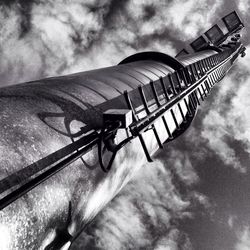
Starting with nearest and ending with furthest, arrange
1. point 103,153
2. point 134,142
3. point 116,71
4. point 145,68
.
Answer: point 103,153
point 134,142
point 116,71
point 145,68

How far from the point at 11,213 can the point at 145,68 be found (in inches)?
221

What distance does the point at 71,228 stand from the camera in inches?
120

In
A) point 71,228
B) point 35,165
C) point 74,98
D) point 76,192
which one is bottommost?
point 71,228

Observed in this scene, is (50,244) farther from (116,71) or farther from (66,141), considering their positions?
(116,71)

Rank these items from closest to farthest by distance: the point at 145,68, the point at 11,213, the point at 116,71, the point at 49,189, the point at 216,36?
the point at 11,213, the point at 49,189, the point at 116,71, the point at 145,68, the point at 216,36

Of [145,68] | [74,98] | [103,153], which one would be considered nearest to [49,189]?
[103,153]

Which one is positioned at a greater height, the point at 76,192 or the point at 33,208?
the point at 33,208

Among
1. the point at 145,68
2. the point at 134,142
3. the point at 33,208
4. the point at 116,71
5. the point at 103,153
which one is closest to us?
the point at 33,208

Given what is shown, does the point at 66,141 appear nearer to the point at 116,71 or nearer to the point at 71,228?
the point at 71,228

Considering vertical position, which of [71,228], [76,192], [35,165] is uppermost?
[35,165]

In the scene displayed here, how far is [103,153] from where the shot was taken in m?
3.54

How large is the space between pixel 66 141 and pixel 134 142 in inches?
73.4

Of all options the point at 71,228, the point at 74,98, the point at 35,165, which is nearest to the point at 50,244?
the point at 71,228

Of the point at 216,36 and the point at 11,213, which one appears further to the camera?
the point at 216,36
